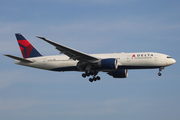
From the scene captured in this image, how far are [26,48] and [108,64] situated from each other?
1559cm

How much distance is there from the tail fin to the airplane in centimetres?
142

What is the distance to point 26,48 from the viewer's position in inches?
2031

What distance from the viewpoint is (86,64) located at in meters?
45.3

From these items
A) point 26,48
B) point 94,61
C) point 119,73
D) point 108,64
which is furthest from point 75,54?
point 26,48

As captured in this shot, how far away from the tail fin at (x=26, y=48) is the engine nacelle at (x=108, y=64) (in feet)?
39.5

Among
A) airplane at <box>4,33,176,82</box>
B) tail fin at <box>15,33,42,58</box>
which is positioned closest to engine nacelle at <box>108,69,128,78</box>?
airplane at <box>4,33,176,82</box>

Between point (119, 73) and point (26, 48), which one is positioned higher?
point (26, 48)

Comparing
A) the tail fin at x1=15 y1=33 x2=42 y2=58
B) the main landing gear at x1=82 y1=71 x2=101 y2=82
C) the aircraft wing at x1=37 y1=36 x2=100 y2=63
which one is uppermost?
the tail fin at x1=15 y1=33 x2=42 y2=58

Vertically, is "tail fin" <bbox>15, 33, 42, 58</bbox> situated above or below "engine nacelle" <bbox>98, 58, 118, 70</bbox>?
above

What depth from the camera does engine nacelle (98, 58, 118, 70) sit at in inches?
1703

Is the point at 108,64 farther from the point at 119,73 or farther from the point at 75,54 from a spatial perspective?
the point at 119,73

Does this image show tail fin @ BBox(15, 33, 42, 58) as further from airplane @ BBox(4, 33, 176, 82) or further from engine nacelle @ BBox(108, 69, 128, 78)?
engine nacelle @ BBox(108, 69, 128, 78)

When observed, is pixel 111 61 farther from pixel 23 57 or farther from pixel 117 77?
pixel 23 57

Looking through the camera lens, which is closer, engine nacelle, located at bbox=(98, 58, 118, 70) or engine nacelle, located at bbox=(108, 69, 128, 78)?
engine nacelle, located at bbox=(98, 58, 118, 70)
